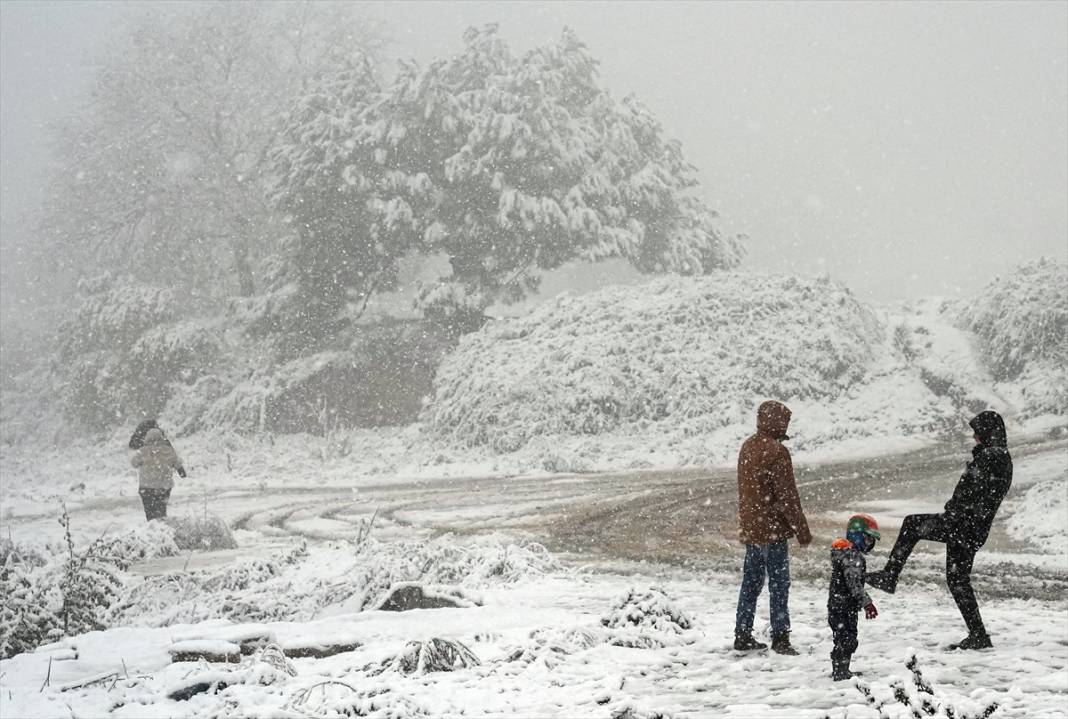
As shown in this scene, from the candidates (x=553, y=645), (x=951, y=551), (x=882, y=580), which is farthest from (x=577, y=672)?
(x=951, y=551)

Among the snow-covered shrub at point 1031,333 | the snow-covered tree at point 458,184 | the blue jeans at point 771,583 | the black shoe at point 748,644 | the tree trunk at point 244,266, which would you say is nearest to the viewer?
the blue jeans at point 771,583

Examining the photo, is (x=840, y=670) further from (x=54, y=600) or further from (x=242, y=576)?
(x=54, y=600)

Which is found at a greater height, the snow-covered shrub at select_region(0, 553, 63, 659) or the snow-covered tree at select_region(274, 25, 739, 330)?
the snow-covered tree at select_region(274, 25, 739, 330)

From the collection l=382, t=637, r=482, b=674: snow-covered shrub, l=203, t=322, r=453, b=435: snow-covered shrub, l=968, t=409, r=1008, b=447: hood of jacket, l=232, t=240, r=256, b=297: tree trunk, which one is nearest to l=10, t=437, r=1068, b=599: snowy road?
l=968, t=409, r=1008, b=447: hood of jacket

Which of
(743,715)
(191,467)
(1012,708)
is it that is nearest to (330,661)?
(743,715)

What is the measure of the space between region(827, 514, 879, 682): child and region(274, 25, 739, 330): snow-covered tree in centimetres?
2246

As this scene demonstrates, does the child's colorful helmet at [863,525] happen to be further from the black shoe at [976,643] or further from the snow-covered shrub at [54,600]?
the snow-covered shrub at [54,600]

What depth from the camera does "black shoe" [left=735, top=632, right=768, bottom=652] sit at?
19.5 feet

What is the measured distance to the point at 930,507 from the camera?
40.9 feet

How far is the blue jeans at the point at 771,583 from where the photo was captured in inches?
228

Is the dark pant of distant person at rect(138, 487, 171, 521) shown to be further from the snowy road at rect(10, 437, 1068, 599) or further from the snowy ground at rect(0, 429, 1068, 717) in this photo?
the snowy ground at rect(0, 429, 1068, 717)

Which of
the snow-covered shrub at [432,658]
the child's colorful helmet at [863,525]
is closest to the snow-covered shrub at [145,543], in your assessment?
the snow-covered shrub at [432,658]

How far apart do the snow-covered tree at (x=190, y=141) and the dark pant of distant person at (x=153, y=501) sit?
2151 cm

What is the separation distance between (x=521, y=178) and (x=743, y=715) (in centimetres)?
2445
